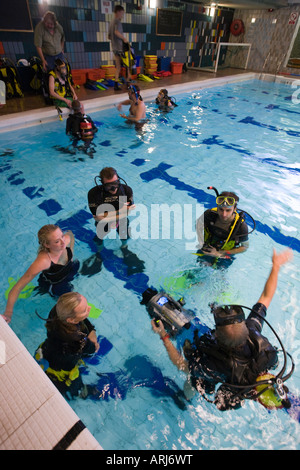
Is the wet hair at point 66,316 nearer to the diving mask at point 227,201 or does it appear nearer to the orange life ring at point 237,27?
the diving mask at point 227,201

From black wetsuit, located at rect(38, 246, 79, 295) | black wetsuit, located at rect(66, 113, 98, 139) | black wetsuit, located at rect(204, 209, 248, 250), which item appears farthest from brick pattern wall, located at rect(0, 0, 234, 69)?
black wetsuit, located at rect(204, 209, 248, 250)

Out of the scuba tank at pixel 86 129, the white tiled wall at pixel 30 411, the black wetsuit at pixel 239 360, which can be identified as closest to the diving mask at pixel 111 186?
the white tiled wall at pixel 30 411

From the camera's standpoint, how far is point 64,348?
1.96 metres

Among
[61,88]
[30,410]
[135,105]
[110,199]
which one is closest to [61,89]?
[61,88]

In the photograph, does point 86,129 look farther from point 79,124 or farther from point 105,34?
point 105,34

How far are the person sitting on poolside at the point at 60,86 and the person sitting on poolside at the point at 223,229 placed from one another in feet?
19.2

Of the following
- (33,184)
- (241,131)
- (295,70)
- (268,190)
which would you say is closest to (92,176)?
(33,184)

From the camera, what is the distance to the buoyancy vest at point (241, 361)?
1.70 m

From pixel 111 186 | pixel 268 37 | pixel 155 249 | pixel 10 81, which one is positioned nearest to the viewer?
pixel 111 186

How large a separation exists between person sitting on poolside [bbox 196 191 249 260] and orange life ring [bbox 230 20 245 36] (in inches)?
779

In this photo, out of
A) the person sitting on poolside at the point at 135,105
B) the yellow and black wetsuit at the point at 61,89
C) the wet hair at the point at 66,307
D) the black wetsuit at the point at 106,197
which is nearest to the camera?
the wet hair at the point at 66,307

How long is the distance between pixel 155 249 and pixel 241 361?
246cm

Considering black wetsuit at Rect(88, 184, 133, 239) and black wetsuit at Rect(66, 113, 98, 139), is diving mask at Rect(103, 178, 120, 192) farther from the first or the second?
black wetsuit at Rect(66, 113, 98, 139)

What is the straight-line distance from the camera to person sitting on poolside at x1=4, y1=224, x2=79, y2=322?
2445 mm
